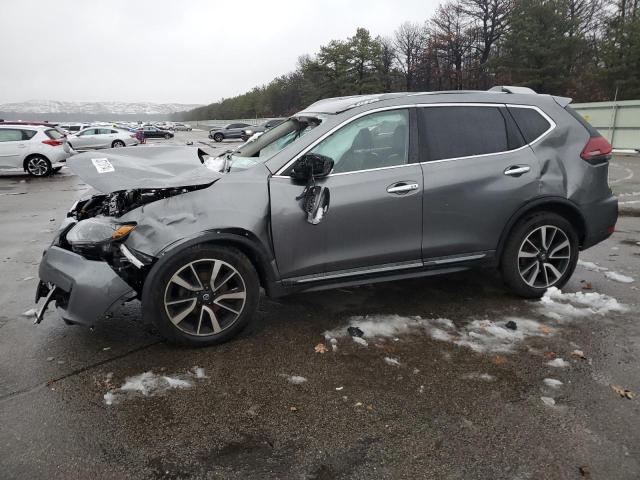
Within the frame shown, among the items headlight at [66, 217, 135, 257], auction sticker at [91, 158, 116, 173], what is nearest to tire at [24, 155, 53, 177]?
auction sticker at [91, 158, 116, 173]

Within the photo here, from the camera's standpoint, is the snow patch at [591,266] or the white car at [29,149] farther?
the white car at [29,149]

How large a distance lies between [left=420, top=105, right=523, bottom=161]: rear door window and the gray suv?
0.01 m

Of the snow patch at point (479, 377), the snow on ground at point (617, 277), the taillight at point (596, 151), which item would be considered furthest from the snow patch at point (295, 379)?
the snow on ground at point (617, 277)

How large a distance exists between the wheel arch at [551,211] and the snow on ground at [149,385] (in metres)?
2.70

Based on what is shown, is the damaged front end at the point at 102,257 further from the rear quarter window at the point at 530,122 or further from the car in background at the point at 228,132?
the car in background at the point at 228,132

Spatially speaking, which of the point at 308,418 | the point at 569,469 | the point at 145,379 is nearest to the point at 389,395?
the point at 308,418

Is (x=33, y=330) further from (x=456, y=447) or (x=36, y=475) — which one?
(x=456, y=447)

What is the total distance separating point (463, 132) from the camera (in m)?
4.15

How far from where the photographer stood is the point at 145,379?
10.5 ft

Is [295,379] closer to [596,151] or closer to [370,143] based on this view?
[370,143]

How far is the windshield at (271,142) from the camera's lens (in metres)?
3.97

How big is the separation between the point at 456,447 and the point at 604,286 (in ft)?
10.3

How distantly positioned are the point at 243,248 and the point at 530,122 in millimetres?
2740

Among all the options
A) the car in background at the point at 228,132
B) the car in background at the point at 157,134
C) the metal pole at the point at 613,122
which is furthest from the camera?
the car in background at the point at 157,134
